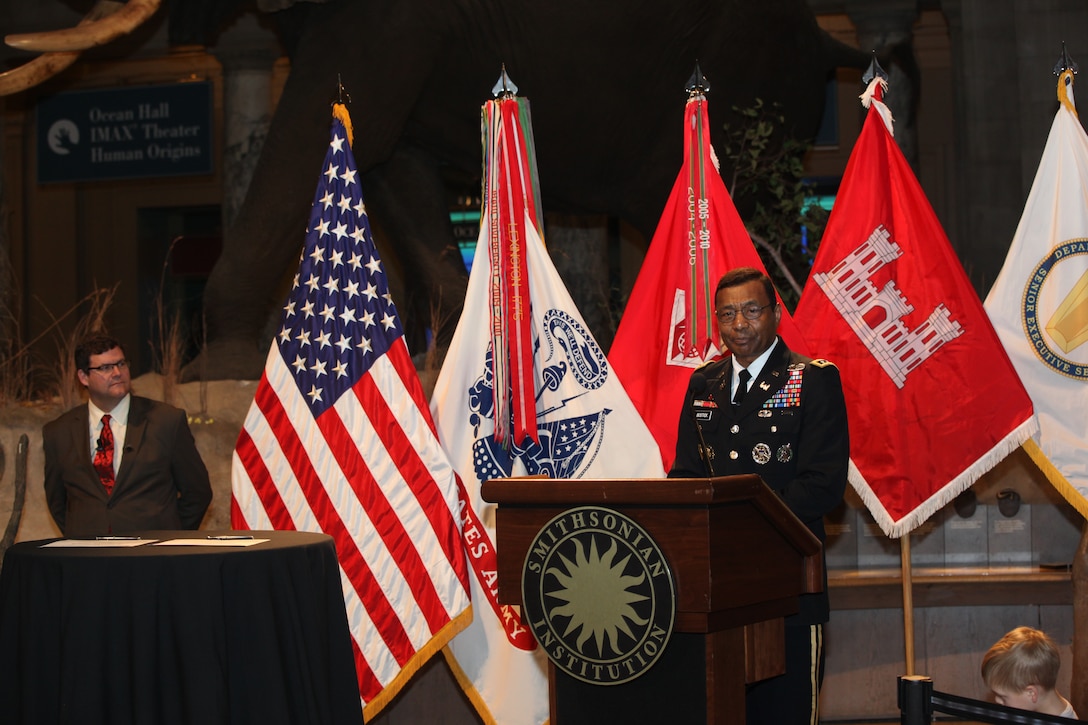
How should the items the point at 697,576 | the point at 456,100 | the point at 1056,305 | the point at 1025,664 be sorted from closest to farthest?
the point at 697,576 → the point at 1025,664 → the point at 1056,305 → the point at 456,100

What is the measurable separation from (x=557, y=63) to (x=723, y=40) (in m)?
0.88

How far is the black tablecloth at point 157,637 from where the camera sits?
9.87ft

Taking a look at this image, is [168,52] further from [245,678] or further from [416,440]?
[245,678]

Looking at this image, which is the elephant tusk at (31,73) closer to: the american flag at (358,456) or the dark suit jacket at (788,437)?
the american flag at (358,456)

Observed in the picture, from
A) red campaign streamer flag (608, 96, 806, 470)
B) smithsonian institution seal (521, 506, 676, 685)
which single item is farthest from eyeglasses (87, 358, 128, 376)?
smithsonian institution seal (521, 506, 676, 685)

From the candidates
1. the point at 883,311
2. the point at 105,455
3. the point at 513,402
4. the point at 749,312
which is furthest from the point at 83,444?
the point at 883,311

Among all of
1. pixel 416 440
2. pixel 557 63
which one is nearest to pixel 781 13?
pixel 557 63

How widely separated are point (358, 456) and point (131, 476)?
2.48ft

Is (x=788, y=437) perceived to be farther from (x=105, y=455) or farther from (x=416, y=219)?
(x=416, y=219)

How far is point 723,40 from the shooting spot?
22.6ft

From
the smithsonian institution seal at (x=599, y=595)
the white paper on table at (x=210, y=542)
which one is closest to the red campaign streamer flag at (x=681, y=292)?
the white paper on table at (x=210, y=542)

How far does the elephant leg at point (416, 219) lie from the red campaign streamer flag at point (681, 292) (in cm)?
171

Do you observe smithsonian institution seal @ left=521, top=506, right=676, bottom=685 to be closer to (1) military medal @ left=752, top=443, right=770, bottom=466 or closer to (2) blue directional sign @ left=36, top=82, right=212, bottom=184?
(1) military medal @ left=752, top=443, right=770, bottom=466

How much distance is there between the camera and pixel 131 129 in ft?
33.9
